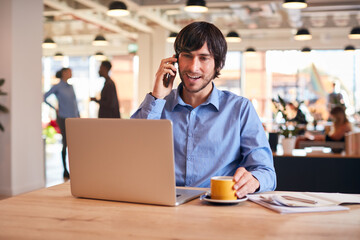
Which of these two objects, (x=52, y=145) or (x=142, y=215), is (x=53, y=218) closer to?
(x=142, y=215)

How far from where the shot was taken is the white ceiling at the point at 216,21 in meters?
8.91

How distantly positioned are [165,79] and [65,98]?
18.5 ft

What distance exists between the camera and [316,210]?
1485 mm

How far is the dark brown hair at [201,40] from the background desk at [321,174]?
6.89 feet

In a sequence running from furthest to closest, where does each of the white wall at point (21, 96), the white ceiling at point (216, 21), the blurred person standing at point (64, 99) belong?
1. the white ceiling at point (216, 21)
2. the blurred person standing at point (64, 99)
3. the white wall at point (21, 96)

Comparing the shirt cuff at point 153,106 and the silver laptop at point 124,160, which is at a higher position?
the shirt cuff at point 153,106

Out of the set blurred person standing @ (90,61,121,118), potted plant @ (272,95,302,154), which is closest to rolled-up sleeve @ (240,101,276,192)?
potted plant @ (272,95,302,154)

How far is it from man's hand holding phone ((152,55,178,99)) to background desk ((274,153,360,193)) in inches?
81.9

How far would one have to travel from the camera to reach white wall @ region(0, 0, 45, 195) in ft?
19.0

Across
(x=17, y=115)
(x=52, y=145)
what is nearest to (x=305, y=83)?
(x=52, y=145)

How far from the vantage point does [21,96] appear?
19.5 ft

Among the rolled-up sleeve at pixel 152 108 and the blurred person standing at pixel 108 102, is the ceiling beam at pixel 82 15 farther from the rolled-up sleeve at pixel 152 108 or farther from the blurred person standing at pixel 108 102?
the rolled-up sleeve at pixel 152 108

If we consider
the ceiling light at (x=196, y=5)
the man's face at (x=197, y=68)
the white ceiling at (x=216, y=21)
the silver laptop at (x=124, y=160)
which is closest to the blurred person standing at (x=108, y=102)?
the ceiling light at (x=196, y=5)

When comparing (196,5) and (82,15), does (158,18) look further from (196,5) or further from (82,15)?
(196,5)
